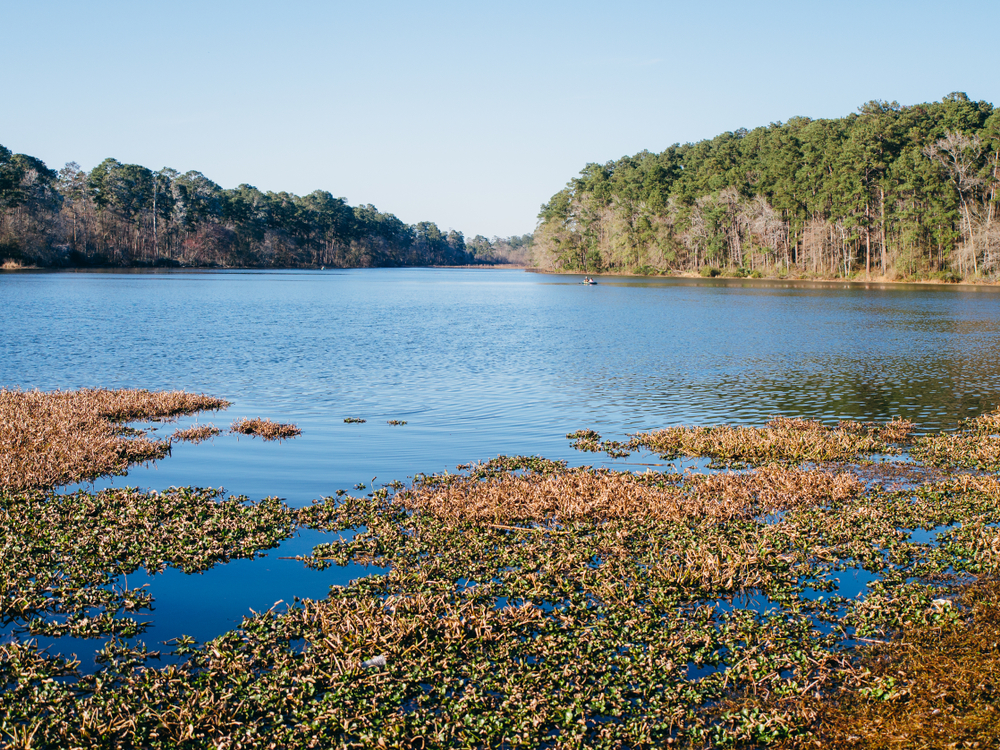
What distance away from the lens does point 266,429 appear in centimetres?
1756

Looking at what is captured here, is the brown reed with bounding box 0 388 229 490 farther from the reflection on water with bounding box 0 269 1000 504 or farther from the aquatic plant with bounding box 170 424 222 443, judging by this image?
the reflection on water with bounding box 0 269 1000 504

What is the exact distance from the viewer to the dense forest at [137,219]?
106 metres

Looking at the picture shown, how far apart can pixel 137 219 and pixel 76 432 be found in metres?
137

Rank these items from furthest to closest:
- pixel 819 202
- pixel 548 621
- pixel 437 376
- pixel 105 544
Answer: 1. pixel 819 202
2. pixel 437 376
3. pixel 105 544
4. pixel 548 621

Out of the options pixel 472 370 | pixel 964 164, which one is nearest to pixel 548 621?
pixel 472 370

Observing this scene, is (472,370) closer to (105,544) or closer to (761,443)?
(761,443)

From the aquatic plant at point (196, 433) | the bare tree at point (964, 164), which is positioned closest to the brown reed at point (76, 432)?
the aquatic plant at point (196, 433)

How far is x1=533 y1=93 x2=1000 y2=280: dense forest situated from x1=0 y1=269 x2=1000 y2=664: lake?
116ft

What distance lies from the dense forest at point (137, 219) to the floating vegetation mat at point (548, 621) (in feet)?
371

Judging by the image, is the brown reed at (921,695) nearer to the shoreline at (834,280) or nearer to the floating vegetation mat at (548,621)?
the floating vegetation mat at (548,621)

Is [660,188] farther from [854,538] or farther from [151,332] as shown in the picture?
[854,538]

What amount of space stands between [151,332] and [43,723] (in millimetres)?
36361

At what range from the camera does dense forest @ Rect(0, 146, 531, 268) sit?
106m

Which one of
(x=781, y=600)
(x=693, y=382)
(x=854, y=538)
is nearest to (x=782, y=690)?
(x=781, y=600)
